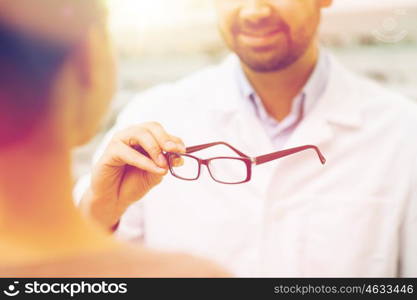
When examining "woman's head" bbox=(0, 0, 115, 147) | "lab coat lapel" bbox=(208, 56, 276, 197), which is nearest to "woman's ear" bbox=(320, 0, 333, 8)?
"lab coat lapel" bbox=(208, 56, 276, 197)

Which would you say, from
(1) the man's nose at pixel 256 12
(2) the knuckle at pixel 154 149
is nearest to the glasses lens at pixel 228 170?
(2) the knuckle at pixel 154 149

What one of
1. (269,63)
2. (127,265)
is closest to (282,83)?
(269,63)

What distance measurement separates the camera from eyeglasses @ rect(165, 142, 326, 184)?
2.76ft

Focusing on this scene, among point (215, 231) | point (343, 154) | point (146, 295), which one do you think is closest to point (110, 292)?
point (146, 295)

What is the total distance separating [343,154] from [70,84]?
18.9 inches

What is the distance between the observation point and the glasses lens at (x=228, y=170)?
85 cm

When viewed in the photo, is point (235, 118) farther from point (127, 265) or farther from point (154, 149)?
point (127, 265)

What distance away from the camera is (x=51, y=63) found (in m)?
0.60

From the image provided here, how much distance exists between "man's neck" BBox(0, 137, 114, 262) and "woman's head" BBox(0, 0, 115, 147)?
4 centimetres

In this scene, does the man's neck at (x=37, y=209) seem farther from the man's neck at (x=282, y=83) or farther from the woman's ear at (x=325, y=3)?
the woman's ear at (x=325, y=3)

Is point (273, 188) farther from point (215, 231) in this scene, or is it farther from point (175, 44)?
point (175, 44)

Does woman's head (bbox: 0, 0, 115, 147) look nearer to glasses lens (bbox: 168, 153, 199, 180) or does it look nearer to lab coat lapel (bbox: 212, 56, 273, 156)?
glasses lens (bbox: 168, 153, 199, 180)

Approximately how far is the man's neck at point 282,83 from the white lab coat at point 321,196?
0.04m

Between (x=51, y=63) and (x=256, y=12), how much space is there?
39 centimetres
